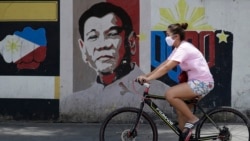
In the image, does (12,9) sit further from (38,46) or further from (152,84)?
(152,84)

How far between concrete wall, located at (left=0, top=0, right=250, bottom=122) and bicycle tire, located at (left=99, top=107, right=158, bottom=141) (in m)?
2.60

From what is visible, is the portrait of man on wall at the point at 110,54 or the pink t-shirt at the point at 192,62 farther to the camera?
the portrait of man on wall at the point at 110,54

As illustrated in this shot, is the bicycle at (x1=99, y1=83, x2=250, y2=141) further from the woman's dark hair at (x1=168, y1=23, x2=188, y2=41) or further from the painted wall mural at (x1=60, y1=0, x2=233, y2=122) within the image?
the painted wall mural at (x1=60, y1=0, x2=233, y2=122)

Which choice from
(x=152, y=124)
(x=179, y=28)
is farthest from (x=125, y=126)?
(x=179, y=28)

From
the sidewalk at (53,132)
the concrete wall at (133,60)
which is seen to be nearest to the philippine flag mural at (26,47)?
the concrete wall at (133,60)

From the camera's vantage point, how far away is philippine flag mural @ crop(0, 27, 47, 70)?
9.27m

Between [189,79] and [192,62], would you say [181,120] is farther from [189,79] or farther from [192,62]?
[192,62]

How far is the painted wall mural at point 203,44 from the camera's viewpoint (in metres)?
9.06

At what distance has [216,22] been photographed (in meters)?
9.05

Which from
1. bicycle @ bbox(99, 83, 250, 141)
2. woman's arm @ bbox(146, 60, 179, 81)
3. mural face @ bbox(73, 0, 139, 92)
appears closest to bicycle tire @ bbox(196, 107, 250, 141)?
bicycle @ bbox(99, 83, 250, 141)

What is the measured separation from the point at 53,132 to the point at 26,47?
173 centimetres

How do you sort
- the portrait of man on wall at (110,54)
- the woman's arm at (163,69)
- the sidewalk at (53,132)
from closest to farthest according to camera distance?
1. the woman's arm at (163,69)
2. the sidewalk at (53,132)
3. the portrait of man on wall at (110,54)

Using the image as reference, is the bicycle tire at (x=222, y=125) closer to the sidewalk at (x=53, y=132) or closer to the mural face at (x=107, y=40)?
the sidewalk at (x=53, y=132)

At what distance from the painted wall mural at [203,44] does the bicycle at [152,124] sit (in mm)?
2531
